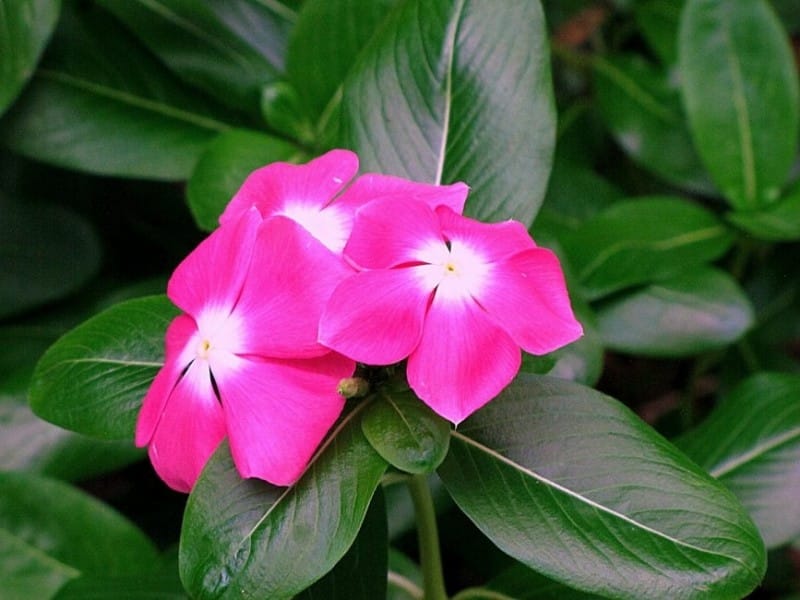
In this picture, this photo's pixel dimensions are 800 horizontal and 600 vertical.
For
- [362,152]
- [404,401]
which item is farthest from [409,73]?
[404,401]

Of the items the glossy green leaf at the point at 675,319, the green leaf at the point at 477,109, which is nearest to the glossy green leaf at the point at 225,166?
the green leaf at the point at 477,109

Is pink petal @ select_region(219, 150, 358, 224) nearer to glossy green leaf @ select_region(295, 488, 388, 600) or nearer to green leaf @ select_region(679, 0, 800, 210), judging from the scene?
glossy green leaf @ select_region(295, 488, 388, 600)

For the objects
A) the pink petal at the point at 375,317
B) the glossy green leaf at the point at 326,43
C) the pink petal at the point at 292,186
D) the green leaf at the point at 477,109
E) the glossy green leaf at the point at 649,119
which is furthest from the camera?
the glossy green leaf at the point at 649,119

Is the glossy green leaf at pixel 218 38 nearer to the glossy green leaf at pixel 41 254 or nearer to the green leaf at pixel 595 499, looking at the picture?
the glossy green leaf at pixel 41 254

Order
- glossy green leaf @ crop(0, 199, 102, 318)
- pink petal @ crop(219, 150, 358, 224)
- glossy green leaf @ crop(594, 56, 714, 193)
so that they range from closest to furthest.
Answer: pink petal @ crop(219, 150, 358, 224) → glossy green leaf @ crop(0, 199, 102, 318) → glossy green leaf @ crop(594, 56, 714, 193)

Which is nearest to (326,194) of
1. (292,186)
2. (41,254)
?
(292,186)

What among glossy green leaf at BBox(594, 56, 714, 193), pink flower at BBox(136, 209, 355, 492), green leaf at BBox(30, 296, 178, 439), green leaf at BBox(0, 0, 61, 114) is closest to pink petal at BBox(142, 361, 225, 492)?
pink flower at BBox(136, 209, 355, 492)

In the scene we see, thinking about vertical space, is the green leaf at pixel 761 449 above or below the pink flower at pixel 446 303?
below
